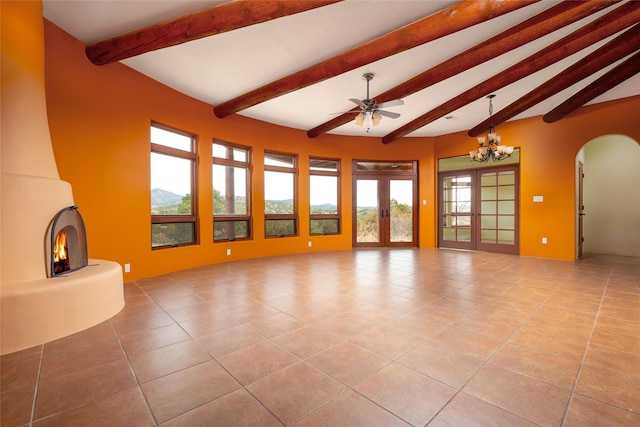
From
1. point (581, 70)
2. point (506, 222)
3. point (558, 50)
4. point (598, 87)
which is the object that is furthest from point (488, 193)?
point (558, 50)

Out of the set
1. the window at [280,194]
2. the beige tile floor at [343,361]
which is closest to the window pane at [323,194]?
the window at [280,194]

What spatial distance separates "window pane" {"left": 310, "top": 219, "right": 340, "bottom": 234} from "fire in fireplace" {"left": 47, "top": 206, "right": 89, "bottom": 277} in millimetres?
5019

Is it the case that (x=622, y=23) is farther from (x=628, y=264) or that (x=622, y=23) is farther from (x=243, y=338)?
(x=243, y=338)

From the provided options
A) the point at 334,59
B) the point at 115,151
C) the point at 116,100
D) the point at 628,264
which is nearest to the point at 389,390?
the point at 334,59

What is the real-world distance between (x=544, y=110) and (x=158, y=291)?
7.83 meters

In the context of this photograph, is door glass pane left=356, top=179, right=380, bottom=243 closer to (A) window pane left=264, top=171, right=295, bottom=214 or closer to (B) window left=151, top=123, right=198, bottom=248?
(A) window pane left=264, top=171, right=295, bottom=214

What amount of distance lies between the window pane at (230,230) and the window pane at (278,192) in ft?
2.26

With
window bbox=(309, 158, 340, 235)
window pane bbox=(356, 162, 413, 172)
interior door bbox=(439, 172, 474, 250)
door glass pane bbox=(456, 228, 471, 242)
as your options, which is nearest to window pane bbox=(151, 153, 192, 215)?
window bbox=(309, 158, 340, 235)

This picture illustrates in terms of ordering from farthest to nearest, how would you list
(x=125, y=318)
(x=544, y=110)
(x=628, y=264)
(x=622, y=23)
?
(x=544, y=110) < (x=628, y=264) < (x=622, y=23) < (x=125, y=318)

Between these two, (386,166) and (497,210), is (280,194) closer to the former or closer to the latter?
(386,166)

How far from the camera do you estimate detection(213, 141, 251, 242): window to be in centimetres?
576

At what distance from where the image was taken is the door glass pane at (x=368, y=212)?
318 inches

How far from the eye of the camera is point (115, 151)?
13.0 feet

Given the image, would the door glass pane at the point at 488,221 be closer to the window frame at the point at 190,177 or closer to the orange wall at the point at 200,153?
the orange wall at the point at 200,153
